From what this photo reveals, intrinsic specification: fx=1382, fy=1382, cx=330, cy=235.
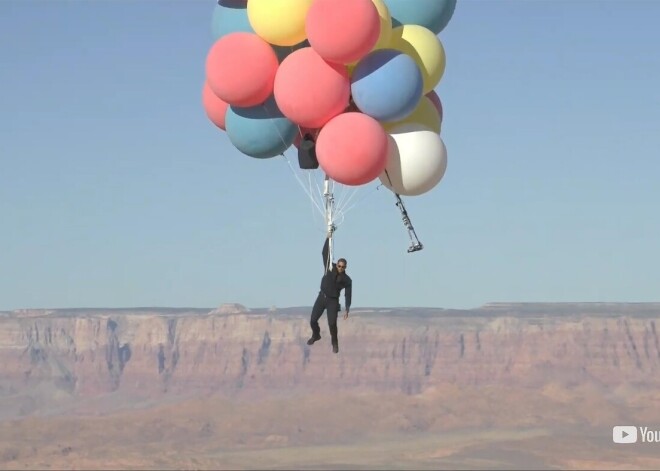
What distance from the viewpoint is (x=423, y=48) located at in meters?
26.0

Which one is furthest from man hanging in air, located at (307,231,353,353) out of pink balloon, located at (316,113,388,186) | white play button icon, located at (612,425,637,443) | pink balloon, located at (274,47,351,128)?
white play button icon, located at (612,425,637,443)

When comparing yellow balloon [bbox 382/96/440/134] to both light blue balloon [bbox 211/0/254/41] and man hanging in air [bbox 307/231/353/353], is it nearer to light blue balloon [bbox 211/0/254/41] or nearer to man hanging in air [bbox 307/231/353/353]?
man hanging in air [bbox 307/231/353/353]

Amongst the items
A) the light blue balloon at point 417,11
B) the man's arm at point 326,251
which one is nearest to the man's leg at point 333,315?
the man's arm at point 326,251

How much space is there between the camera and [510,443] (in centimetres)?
18462

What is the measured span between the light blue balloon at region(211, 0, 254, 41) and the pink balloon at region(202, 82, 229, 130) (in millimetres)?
1109

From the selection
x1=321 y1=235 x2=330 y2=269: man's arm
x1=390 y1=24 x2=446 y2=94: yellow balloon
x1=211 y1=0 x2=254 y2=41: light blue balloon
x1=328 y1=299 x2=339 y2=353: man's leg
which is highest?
x1=211 y1=0 x2=254 y2=41: light blue balloon

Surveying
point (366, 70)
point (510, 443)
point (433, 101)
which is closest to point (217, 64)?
point (366, 70)

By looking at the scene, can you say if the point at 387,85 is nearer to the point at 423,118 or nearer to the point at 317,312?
the point at 423,118

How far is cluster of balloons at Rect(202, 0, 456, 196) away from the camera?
81.1 feet

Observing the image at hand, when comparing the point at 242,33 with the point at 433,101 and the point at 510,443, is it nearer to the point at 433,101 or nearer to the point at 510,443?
the point at 433,101

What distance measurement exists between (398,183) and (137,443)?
170288 mm

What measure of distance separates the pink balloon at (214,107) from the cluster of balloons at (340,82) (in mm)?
360

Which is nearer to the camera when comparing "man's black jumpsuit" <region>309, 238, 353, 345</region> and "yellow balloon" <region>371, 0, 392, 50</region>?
"yellow balloon" <region>371, 0, 392, 50</region>

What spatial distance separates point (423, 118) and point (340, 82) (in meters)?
2.15
